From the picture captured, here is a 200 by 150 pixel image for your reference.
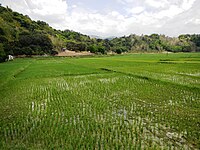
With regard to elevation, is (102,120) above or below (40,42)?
below

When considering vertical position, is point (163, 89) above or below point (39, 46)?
below

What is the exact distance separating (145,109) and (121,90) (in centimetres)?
332

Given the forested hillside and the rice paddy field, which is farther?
the forested hillside

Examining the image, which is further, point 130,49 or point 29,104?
point 130,49

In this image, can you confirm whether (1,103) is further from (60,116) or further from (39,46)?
(39,46)

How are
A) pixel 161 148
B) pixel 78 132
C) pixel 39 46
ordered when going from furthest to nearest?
pixel 39 46 → pixel 78 132 → pixel 161 148

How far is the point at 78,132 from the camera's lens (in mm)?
4848

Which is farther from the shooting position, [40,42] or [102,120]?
[40,42]

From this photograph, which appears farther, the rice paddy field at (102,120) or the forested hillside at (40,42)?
the forested hillside at (40,42)

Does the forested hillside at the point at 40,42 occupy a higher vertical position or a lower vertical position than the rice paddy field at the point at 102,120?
higher

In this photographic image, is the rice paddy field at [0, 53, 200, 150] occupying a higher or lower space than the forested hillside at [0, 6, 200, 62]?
lower

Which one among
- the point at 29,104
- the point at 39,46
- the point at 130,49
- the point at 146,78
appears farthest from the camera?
the point at 130,49

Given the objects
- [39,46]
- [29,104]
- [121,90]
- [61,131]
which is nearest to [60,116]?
[61,131]

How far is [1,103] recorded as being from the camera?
26.0 feet
